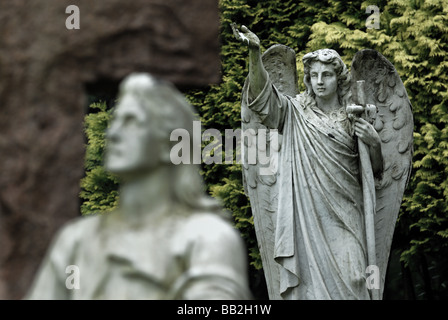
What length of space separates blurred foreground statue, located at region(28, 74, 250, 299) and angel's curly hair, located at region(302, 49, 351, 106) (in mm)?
5018

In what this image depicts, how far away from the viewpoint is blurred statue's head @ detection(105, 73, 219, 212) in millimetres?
3645

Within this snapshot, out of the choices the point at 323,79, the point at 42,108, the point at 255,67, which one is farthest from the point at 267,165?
the point at 42,108

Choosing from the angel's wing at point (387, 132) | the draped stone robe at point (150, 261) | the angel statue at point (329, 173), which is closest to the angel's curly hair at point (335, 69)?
the angel statue at point (329, 173)

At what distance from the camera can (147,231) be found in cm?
363

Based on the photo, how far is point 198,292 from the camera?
347 cm

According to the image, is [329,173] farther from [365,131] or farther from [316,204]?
[365,131]

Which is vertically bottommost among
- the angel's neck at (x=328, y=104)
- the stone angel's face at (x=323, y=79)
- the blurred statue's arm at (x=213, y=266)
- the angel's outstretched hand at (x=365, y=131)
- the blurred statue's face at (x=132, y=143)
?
the blurred statue's arm at (x=213, y=266)

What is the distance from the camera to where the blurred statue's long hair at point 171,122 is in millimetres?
3664

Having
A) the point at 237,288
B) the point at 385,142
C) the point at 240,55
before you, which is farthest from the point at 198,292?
the point at 240,55

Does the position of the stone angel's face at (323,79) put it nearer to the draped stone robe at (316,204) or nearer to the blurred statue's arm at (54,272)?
the draped stone robe at (316,204)

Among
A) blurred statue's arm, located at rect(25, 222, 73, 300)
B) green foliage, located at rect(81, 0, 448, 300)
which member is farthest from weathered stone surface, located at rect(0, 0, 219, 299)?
green foliage, located at rect(81, 0, 448, 300)
